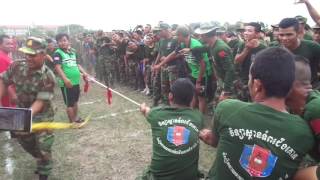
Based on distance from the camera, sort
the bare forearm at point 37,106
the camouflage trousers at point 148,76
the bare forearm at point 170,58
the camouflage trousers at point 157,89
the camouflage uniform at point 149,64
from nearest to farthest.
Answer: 1. the bare forearm at point 37,106
2. the bare forearm at point 170,58
3. the camouflage trousers at point 157,89
4. the camouflage uniform at point 149,64
5. the camouflage trousers at point 148,76

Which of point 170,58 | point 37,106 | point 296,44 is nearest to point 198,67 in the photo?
point 170,58

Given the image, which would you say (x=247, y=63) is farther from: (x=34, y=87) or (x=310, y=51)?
(x=34, y=87)

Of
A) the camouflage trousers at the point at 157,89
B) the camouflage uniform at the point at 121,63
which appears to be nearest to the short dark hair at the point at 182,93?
the camouflage trousers at the point at 157,89

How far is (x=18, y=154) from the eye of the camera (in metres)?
6.27

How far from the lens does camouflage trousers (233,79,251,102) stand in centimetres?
602

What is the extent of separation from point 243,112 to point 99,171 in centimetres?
386

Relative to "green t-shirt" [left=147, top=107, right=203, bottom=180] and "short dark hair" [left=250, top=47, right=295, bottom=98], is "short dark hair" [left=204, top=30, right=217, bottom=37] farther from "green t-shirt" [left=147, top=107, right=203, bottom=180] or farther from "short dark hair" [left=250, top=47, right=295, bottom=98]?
"short dark hair" [left=250, top=47, right=295, bottom=98]

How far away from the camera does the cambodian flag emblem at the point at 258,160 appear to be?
1932 millimetres

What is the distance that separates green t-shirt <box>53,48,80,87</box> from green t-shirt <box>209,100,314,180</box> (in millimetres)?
5787

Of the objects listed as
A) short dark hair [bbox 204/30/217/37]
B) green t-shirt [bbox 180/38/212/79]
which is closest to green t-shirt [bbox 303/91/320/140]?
short dark hair [bbox 204/30/217/37]

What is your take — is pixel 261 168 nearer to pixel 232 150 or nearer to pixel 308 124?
pixel 232 150

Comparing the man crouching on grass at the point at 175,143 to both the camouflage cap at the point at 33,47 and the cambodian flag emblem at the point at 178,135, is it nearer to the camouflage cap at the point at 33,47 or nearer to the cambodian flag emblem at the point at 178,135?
the cambodian flag emblem at the point at 178,135

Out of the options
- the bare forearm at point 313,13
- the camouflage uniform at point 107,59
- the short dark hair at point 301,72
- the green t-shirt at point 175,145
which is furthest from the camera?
the camouflage uniform at point 107,59

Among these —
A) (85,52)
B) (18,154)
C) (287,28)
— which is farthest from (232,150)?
(85,52)
